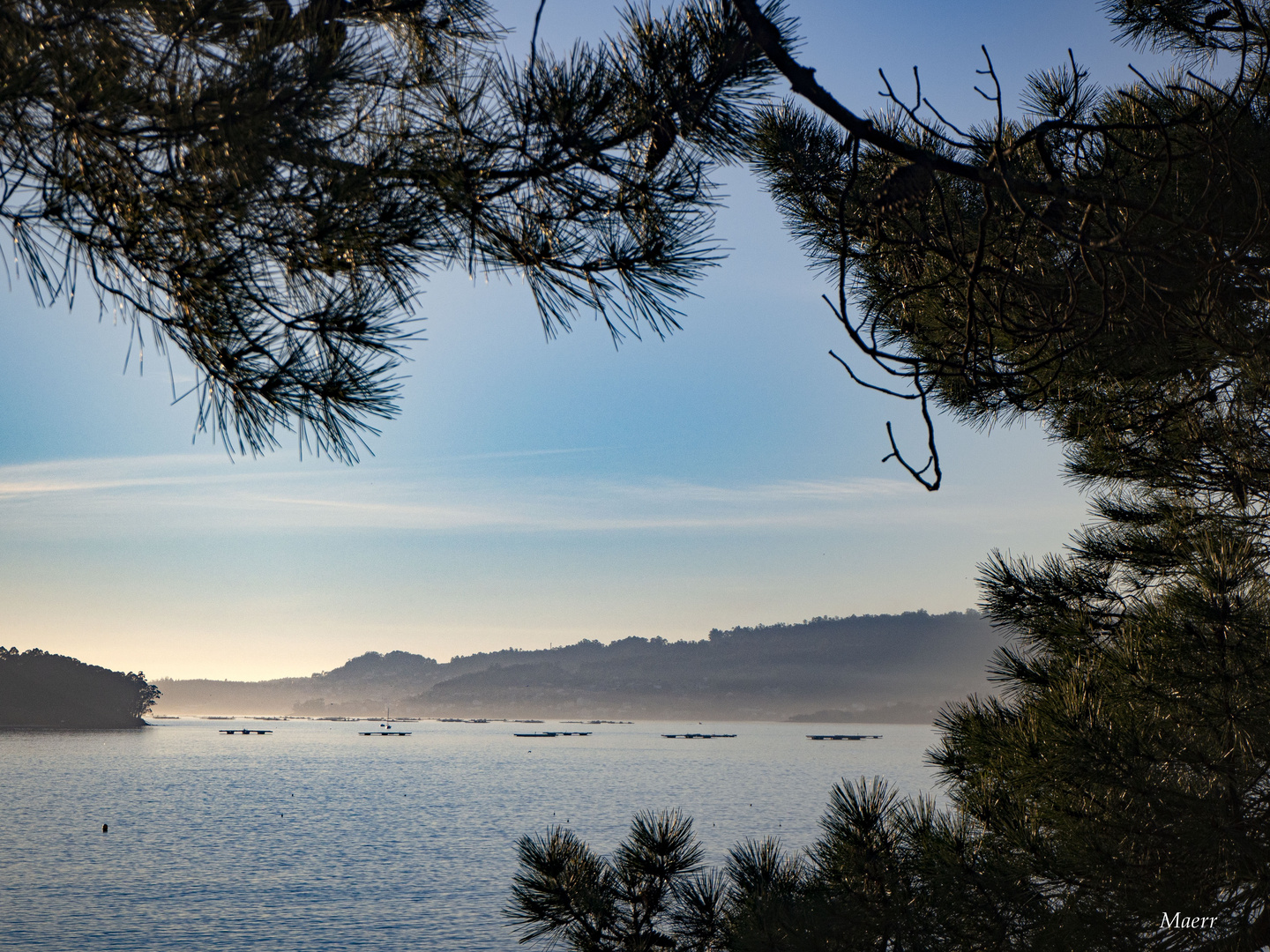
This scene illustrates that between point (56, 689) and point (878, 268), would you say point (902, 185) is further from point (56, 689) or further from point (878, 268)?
point (56, 689)

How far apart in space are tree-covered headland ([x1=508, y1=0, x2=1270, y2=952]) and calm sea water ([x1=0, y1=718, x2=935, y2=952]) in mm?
31418

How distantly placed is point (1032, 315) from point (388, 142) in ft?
9.29

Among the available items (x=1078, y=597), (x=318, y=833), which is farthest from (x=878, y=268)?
(x=318, y=833)

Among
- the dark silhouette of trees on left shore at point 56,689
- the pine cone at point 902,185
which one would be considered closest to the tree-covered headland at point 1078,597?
the pine cone at point 902,185

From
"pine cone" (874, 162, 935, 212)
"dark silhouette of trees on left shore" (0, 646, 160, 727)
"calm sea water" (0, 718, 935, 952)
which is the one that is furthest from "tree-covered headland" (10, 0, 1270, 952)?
"dark silhouette of trees on left shore" (0, 646, 160, 727)

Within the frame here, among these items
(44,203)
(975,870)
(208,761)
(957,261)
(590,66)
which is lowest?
(208,761)

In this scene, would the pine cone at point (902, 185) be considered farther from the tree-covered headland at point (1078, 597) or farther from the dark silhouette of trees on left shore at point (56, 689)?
the dark silhouette of trees on left shore at point (56, 689)

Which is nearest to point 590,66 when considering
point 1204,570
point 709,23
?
point 709,23

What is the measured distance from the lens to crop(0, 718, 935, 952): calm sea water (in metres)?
37.0

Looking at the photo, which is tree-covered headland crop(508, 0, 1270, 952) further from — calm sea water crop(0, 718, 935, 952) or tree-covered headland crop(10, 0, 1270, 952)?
calm sea water crop(0, 718, 935, 952)

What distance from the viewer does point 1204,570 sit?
4762 millimetres

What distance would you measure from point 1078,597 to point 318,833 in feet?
230

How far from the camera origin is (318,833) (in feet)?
221

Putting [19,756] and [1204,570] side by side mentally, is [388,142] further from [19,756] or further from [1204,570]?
[19,756]
